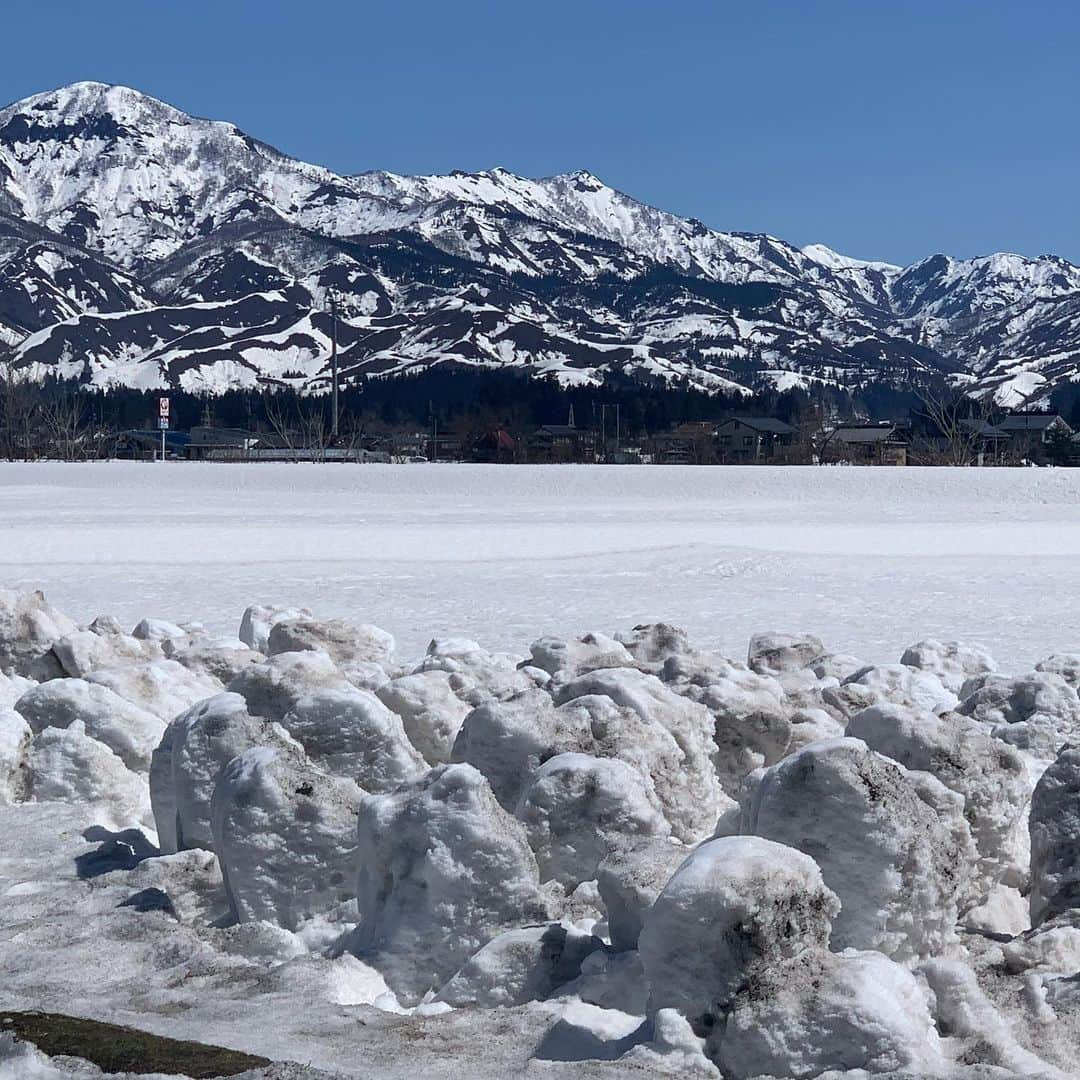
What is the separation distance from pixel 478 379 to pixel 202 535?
164416 mm

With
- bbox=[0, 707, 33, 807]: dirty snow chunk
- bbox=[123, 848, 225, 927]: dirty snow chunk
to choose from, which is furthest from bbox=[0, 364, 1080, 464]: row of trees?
bbox=[123, 848, 225, 927]: dirty snow chunk

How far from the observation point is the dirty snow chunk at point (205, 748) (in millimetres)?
4223

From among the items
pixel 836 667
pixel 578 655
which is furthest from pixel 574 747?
pixel 836 667

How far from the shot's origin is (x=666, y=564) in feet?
56.3

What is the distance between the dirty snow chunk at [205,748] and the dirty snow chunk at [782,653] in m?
3.93

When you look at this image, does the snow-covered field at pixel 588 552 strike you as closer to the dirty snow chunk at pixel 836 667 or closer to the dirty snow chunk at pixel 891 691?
the dirty snow chunk at pixel 836 667

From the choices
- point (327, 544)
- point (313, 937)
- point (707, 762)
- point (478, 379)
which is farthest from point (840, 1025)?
point (478, 379)

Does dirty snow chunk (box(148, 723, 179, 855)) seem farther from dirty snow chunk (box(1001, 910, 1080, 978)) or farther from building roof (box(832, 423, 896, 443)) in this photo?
building roof (box(832, 423, 896, 443))

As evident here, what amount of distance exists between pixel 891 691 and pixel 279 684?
2.82m

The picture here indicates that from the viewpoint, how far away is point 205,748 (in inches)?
172

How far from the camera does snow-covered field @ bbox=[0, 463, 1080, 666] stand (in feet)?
38.7

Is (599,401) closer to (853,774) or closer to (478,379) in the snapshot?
(478,379)

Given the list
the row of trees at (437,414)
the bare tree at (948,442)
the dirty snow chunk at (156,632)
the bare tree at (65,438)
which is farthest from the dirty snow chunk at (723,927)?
the row of trees at (437,414)

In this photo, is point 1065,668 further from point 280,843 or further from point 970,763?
point 280,843
